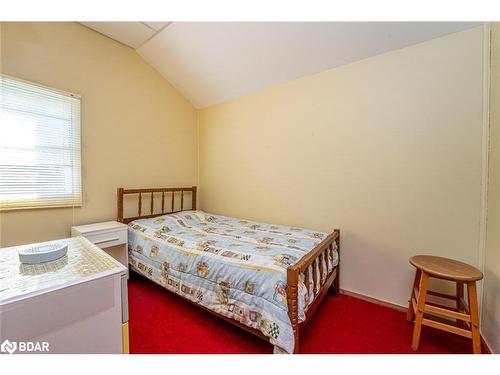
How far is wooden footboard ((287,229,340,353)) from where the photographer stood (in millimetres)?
1246

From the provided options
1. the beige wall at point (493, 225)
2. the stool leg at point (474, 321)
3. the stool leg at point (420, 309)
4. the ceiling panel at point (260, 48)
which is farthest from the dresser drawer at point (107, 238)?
the beige wall at point (493, 225)

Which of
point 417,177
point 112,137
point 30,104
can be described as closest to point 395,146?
point 417,177

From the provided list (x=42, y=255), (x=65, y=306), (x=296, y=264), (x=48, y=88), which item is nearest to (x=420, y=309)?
(x=296, y=264)

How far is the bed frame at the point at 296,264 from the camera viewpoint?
1.25 meters

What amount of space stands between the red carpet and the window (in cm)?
129

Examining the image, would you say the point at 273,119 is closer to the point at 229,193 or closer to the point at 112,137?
the point at 229,193

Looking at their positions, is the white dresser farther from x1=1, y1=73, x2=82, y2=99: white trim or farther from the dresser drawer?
x1=1, y1=73, x2=82, y2=99: white trim

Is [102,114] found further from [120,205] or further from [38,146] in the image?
[120,205]

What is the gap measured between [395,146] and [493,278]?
111 cm

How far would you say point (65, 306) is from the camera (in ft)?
2.42

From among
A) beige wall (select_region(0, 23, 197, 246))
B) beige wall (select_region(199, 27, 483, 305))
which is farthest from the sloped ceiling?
beige wall (select_region(0, 23, 197, 246))

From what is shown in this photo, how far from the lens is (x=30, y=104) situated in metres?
1.94

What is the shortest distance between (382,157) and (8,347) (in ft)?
7.95

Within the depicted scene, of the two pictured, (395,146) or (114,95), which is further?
(114,95)
